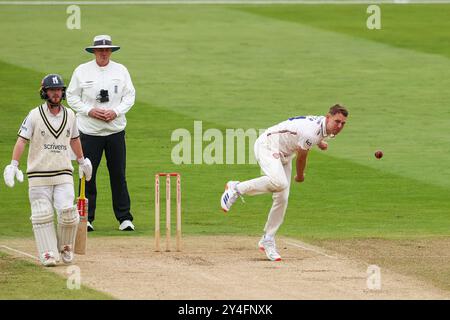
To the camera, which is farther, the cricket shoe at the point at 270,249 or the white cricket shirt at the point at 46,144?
the cricket shoe at the point at 270,249

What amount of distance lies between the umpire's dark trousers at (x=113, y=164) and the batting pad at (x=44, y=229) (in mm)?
2701

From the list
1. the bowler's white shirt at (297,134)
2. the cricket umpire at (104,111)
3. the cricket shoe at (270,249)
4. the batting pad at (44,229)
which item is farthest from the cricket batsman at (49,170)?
the cricket umpire at (104,111)

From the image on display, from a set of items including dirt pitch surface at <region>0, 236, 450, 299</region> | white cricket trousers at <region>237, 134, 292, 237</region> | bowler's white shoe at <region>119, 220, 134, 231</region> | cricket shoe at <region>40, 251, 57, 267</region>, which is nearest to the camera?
dirt pitch surface at <region>0, 236, 450, 299</region>

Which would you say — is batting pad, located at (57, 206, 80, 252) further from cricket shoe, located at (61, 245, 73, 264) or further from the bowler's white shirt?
the bowler's white shirt

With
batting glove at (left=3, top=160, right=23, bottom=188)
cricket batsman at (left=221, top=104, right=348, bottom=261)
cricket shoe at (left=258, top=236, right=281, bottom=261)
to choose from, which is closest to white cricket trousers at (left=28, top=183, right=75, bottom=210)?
batting glove at (left=3, top=160, right=23, bottom=188)

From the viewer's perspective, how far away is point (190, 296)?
11719 millimetres

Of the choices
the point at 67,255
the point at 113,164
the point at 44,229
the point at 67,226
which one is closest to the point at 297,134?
the point at 67,226

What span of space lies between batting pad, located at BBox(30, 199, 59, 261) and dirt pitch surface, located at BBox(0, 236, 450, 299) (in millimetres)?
268

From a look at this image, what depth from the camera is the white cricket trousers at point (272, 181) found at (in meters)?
13.8

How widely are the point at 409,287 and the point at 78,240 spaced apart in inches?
144

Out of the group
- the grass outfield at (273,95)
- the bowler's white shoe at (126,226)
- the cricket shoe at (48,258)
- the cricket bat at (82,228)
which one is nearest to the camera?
the cricket shoe at (48,258)

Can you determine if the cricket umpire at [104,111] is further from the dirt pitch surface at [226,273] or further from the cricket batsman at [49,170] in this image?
the cricket batsman at [49,170]

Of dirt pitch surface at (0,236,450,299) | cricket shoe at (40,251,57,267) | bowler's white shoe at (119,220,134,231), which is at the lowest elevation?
dirt pitch surface at (0,236,450,299)

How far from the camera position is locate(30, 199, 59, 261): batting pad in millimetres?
13312
